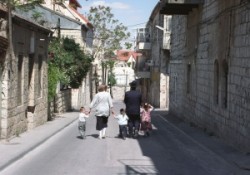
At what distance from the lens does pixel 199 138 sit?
17.0m

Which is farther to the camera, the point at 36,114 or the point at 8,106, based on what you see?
the point at 36,114

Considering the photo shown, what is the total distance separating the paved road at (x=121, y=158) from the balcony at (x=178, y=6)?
7.13 metres

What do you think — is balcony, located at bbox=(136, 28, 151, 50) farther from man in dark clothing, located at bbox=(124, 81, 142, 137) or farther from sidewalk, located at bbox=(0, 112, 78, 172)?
man in dark clothing, located at bbox=(124, 81, 142, 137)

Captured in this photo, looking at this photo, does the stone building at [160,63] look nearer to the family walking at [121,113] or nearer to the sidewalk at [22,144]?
the sidewalk at [22,144]

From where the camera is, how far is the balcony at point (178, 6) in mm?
21783

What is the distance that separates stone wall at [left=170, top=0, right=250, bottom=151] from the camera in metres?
13.7

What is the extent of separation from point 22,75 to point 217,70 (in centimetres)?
614

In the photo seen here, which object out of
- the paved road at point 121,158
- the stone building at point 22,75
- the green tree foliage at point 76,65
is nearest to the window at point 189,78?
the stone building at point 22,75

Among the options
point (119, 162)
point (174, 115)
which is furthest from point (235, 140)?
point (174, 115)

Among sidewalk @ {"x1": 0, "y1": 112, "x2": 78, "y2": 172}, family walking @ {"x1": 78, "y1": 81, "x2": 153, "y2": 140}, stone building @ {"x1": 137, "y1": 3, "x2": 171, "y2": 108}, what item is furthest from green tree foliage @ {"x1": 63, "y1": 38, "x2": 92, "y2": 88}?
family walking @ {"x1": 78, "y1": 81, "x2": 153, "y2": 140}

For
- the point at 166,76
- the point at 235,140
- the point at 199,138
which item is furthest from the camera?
the point at 166,76

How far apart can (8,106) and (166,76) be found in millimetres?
31849

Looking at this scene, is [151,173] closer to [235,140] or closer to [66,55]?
[235,140]

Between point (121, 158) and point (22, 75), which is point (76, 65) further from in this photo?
point (121, 158)
